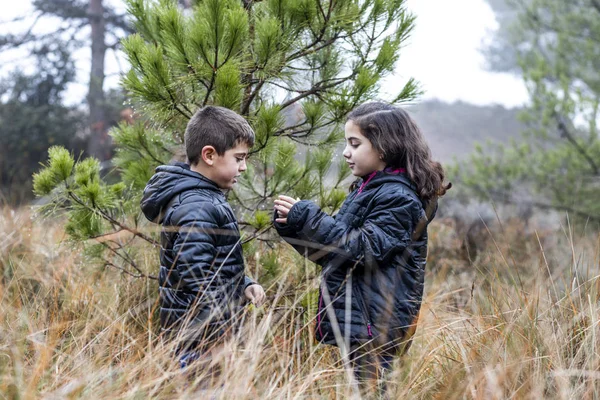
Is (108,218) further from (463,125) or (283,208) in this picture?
(463,125)

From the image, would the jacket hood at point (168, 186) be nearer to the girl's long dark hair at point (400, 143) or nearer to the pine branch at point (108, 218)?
the pine branch at point (108, 218)

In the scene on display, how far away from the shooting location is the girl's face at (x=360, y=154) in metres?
2.45

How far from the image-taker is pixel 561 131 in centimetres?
736

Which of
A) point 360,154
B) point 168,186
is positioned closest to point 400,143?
point 360,154

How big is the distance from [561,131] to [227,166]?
632 centimetres

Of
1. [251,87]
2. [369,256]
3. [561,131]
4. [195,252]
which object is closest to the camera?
[195,252]

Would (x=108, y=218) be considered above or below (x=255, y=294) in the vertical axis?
above

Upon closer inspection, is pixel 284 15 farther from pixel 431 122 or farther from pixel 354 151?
pixel 431 122

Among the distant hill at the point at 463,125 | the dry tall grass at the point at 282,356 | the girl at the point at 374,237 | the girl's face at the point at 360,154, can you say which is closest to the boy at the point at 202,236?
the dry tall grass at the point at 282,356

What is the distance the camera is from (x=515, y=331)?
2.34 metres

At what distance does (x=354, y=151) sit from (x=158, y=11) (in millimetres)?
1253

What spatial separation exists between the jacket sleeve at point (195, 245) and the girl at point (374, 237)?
33 centimetres

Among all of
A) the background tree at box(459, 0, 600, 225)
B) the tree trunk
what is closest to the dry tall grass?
the background tree at box(459, 0, 600, 225)

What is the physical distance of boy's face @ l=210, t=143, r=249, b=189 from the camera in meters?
2.37
